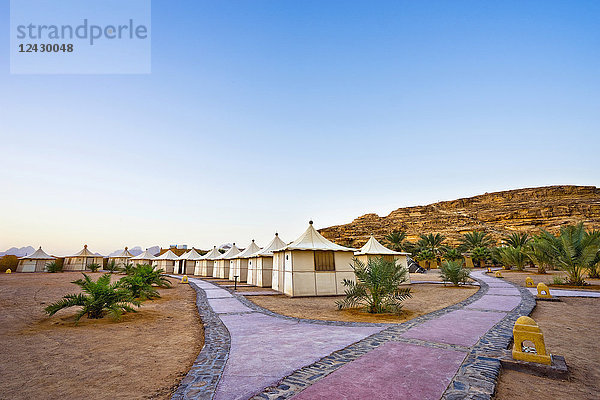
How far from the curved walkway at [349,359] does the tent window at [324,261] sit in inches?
271

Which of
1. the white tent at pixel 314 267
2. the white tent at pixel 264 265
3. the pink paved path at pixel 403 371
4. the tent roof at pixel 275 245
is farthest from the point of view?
the tent roof at pixel 275 245

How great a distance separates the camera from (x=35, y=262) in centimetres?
3769

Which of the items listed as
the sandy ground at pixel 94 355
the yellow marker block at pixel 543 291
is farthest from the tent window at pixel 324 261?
the yellow marker block at pixel 543 291

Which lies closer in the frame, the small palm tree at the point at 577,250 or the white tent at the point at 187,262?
the small palm tree at the point at 577,250

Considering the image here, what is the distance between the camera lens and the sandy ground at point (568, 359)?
339 cm

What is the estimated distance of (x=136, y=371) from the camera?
4.19 metres

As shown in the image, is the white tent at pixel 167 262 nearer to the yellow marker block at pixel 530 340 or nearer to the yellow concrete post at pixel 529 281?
the yellow concrete post at pixel 529 281

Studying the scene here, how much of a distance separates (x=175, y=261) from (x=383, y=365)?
→ 129ft

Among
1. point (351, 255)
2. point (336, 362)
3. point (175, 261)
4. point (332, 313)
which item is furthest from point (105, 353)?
point (175, 261)

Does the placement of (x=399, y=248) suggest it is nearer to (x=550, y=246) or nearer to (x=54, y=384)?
(x=550, y=246)

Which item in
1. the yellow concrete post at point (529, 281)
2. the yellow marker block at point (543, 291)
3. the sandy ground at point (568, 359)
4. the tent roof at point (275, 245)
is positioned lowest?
the yellow concrete post at point (529, 281)

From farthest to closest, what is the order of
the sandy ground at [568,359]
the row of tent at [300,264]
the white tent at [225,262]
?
the white tent at [225,262] < the row of tent at [300,264] < the sandy ground at [568,359]

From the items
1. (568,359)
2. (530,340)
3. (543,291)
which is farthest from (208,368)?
(543,291)

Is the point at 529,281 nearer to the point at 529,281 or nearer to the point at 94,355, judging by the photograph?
the point at 529,281
